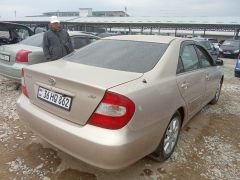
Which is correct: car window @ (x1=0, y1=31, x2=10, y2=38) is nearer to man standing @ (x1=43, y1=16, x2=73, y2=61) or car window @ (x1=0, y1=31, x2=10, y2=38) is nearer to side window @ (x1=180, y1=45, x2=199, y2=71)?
man standing @ (x1=43, y1=16, x2=73, y2=61)

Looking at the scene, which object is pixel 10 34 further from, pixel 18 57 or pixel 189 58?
pixel 189 58

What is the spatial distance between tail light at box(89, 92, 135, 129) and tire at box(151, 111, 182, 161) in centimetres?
88

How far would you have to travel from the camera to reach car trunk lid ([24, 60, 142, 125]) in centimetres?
235

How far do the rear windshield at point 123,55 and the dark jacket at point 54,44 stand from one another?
198 cm

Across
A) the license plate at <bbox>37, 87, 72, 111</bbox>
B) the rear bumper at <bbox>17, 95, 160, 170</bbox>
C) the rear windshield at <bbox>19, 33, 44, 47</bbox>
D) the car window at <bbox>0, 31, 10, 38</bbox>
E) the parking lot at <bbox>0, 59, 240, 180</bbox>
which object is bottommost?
the parking lot at <bbox>0, 59, 240, 180</bbox>

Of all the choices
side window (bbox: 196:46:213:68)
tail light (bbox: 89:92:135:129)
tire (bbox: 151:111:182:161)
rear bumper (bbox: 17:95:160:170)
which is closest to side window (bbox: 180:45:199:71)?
side window (bbox: 196:46:213:68)

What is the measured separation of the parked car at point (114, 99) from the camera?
2.30 m

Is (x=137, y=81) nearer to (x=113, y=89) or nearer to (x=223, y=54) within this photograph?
(x=113, y=89)

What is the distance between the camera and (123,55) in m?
3.22

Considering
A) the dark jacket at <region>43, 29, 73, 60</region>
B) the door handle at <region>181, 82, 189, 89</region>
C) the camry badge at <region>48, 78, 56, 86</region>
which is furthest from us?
the dark jacket at <region>43, 29, 73, 60</region>

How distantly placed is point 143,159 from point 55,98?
1385mm

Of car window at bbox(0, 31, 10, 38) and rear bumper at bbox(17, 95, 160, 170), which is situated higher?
car window at bbox(0, 31, 10, 38)

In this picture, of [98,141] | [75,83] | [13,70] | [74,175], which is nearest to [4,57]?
[13,70]

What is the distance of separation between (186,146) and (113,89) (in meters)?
1.96
